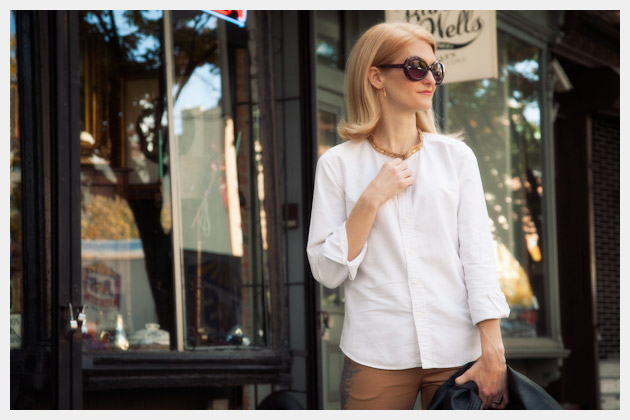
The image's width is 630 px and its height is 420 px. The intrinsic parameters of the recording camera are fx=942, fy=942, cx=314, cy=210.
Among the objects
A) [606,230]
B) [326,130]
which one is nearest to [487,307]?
[326,130]

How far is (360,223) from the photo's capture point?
250cm

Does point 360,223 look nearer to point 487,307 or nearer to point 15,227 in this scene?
point 487,307

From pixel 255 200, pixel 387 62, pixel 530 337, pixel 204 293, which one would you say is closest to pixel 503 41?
pixel 530 337

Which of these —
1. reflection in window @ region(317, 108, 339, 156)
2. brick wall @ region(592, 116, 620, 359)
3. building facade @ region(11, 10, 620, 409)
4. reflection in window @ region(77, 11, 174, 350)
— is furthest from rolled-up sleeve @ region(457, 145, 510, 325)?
brick wall @ region(592, 116, 620, 359)

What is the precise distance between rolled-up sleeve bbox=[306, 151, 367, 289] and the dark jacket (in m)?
0.40

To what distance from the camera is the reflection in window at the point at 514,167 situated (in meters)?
8.91

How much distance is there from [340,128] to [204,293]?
306 centimetres

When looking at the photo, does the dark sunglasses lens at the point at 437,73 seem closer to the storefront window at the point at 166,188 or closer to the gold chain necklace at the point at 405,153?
the gold chain necklace at the point at 405,153

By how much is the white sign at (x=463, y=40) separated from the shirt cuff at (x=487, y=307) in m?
3.72

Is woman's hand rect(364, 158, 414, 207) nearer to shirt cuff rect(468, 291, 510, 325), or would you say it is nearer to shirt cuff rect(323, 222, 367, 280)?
shirt cuff rect(323, 222, 367, 280)

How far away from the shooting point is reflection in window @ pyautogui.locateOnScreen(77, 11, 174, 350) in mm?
4930

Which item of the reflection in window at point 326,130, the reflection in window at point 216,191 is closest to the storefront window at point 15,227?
the reflection in window at point 216,191

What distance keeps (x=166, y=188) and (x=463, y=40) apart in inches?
84.4

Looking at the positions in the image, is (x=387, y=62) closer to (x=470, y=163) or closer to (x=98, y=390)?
(x=470, y=163)
